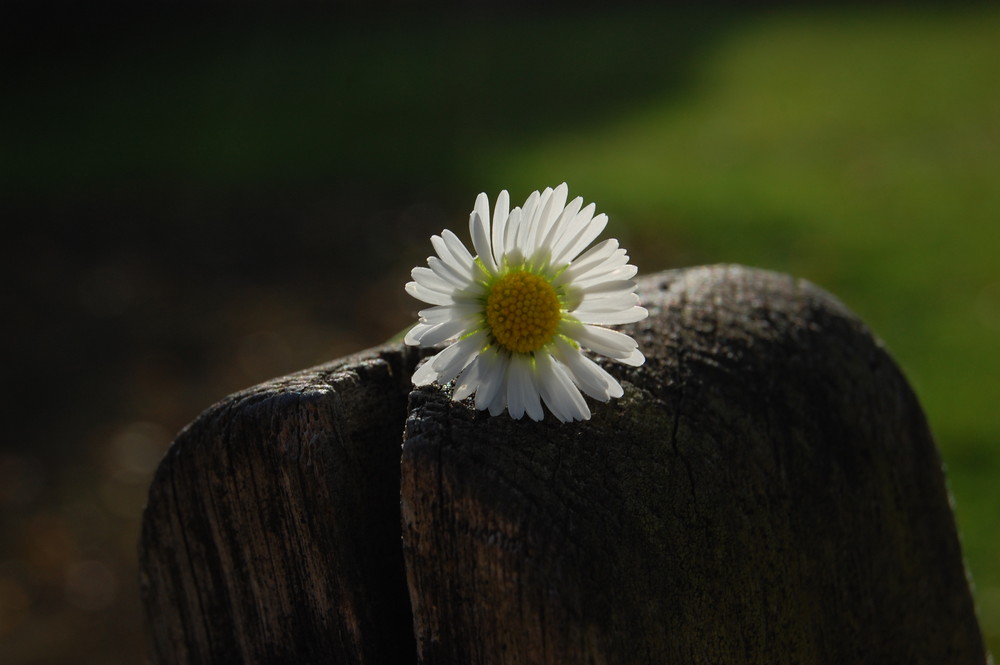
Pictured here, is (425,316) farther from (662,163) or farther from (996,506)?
(662,163)

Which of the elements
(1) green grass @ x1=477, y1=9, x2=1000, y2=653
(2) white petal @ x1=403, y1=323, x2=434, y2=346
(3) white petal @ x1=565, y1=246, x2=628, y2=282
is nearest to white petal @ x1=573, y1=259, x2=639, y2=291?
(3) white petal @ x1=565, y1=246, x2=628, y2=282

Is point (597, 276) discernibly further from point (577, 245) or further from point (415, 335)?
point (415, 335)

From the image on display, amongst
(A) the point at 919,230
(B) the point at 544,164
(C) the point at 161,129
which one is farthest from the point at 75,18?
(A) the point at 919,230

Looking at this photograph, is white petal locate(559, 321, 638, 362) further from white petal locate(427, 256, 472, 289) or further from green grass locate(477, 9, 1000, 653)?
green grass locate(477, 9, 1000, 653)

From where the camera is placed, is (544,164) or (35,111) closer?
(544,164)

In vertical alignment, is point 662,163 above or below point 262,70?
below

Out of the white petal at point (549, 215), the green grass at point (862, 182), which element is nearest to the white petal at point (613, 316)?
the white petal at point (549, 215)

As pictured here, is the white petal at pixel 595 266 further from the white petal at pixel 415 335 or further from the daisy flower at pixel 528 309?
the white petal at pixel 415 335

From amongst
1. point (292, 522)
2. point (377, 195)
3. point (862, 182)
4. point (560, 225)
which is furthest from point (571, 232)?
point (862, 182)
